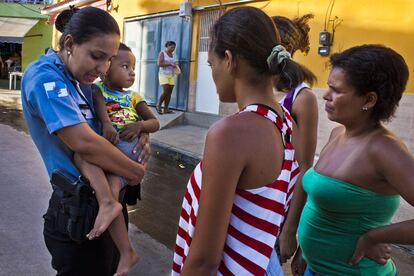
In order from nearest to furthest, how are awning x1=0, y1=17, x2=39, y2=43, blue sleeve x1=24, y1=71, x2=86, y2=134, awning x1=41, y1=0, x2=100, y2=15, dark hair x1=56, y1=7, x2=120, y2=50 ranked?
blue sleeve x1=24, y1=71, x2=86, y2=134 < dark hair x1=56, y1=7, x2=120, y2=50 < awning x1=41, y1=0, x2=100, y2=15 < awning x1=0, y1=17, x2=39, y2=43

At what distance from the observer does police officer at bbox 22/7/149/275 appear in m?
1.70

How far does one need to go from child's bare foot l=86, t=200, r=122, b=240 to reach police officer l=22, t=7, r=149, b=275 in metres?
0.10

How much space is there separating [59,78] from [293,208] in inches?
53.8

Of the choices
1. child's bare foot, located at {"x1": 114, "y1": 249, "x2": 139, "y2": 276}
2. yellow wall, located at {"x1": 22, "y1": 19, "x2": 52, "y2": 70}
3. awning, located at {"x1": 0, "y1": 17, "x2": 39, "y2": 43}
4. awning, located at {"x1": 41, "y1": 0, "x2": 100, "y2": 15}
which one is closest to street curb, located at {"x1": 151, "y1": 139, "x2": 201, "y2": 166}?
child's bare foot, located at {"x1": 114, "y1": 249, "x2": 139, "y2": 276}

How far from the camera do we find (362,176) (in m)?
1.79

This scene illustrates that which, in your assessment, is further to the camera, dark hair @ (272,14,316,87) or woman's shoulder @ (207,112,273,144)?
dark hair @ (272,14,316,87)

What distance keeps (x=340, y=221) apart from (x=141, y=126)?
1.13 m

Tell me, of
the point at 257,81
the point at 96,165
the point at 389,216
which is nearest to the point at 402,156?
the point at 389,216

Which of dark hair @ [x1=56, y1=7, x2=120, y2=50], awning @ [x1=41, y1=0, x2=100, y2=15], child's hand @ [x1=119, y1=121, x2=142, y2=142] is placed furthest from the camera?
awning @ [x1=41, y1=0, x2=100, y2=15]

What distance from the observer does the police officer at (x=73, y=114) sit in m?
1.70

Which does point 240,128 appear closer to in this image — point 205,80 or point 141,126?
point 141,126

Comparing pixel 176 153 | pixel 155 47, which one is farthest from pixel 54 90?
pixel 155 47

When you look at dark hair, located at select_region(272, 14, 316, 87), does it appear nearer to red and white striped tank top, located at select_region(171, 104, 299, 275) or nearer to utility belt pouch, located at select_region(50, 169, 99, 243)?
red and white striped tank top, located at select_region(171, 104, 299, 275)

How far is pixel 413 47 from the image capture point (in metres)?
6.77
